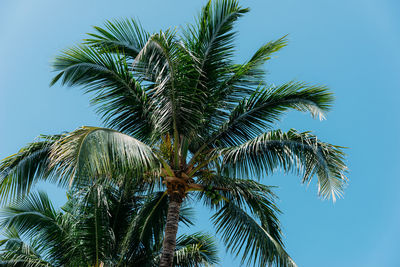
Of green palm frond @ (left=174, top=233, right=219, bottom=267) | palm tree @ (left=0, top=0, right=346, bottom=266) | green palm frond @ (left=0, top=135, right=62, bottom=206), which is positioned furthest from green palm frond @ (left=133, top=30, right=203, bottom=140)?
green palm frond @ (left=174, top=233, right=219, bottom=267)

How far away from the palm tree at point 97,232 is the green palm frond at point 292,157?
1.86 m

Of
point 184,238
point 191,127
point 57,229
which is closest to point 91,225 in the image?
point 57,229

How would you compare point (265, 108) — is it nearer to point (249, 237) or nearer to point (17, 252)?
point (249, 237)

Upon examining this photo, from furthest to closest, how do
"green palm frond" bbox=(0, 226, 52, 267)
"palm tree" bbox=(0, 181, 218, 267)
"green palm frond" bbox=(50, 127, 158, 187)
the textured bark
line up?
"green palm frond" bbox=(0, 226, 52, 267) → "palm tree" bbox=(0, 181, 218, 267) → the textured bark → "green palm frond" bbox=(50, 127, 158, 187)

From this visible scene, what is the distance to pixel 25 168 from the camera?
830 centimetres

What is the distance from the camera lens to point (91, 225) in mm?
8977

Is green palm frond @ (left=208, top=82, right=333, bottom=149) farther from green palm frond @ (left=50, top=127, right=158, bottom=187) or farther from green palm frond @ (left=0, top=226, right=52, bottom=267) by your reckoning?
green palm frond @ (left=0, top=226, right=52, bottom=267)

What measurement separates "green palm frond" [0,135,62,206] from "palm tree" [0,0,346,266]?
0.02 m

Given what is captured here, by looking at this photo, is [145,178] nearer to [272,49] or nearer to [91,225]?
[91,225]

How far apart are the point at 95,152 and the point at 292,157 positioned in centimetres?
381

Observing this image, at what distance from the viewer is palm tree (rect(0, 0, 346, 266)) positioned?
8.02m

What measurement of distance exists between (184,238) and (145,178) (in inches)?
152

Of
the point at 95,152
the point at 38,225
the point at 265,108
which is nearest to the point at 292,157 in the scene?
the point at 265,108

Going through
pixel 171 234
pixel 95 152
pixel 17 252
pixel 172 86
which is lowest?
pixel 17 252
